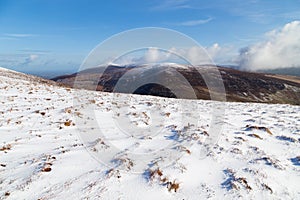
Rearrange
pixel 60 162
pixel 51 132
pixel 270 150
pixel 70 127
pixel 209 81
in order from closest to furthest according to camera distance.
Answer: pixel 60 162 < pixel 270 150 < pixel 51 132 < pixel 70 127 < pixel 209 81

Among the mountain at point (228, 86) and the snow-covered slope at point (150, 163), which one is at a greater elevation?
the snow-covered slope at point (150, 163)

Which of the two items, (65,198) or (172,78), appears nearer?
(65,198)

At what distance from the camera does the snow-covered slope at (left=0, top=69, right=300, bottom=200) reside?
236 inches

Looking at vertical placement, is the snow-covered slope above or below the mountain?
above

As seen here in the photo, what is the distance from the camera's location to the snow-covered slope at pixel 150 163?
19.7 ft

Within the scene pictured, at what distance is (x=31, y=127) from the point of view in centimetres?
1057

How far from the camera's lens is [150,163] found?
7332 millimetres

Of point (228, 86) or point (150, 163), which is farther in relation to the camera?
point (228, 86)

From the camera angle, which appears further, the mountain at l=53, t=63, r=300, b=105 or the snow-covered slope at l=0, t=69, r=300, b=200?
the mountain at l=53, t=63, r=300, b=105

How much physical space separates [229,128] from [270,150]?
9.19 ft

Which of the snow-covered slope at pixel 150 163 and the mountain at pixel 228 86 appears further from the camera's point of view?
the mountain at pixel 228 86

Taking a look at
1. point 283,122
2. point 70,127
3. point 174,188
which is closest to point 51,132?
point 70,127

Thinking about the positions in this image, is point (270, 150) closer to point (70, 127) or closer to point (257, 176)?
point (257, 176)

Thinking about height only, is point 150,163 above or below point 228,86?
above
